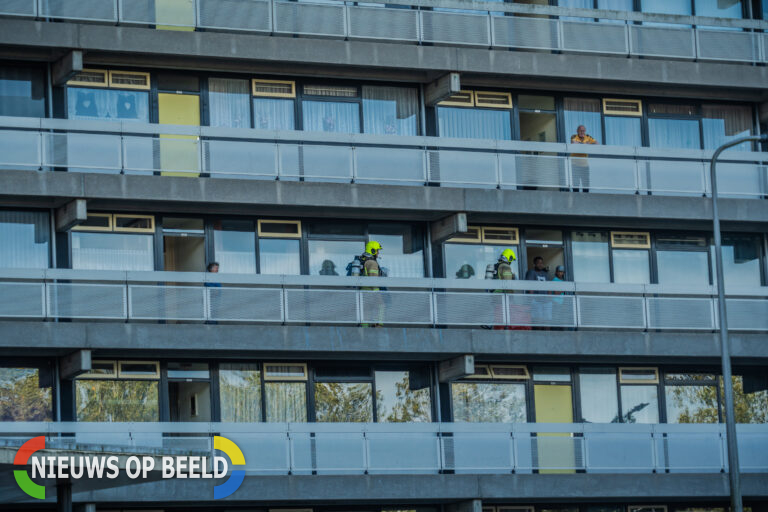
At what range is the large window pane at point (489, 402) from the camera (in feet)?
126

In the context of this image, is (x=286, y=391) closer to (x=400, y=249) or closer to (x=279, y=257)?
(x=279, y=257)

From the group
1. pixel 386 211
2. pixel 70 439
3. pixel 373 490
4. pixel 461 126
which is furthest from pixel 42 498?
pixel 461 126

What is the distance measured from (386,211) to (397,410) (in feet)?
13.8

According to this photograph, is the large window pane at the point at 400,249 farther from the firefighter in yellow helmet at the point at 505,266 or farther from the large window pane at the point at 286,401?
the large window pane at the point at 286,401

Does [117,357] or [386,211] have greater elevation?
[386,211]

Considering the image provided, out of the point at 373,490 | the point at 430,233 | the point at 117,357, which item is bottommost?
the point at 373,490

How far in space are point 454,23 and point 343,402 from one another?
853 centimetres

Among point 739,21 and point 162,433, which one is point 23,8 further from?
point 739,21

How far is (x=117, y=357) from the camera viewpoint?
36188 mm

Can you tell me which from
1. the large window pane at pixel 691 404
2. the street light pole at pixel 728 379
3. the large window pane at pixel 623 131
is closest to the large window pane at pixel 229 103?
the large window pane at pixel 623 131

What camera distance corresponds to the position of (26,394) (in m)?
35.6

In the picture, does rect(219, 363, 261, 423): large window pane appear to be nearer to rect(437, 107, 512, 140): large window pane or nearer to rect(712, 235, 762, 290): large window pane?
rect(437, 107, 512, 140): large window pane

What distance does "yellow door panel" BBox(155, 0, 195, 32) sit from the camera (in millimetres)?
37344

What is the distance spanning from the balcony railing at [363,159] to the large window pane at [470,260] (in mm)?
1559
